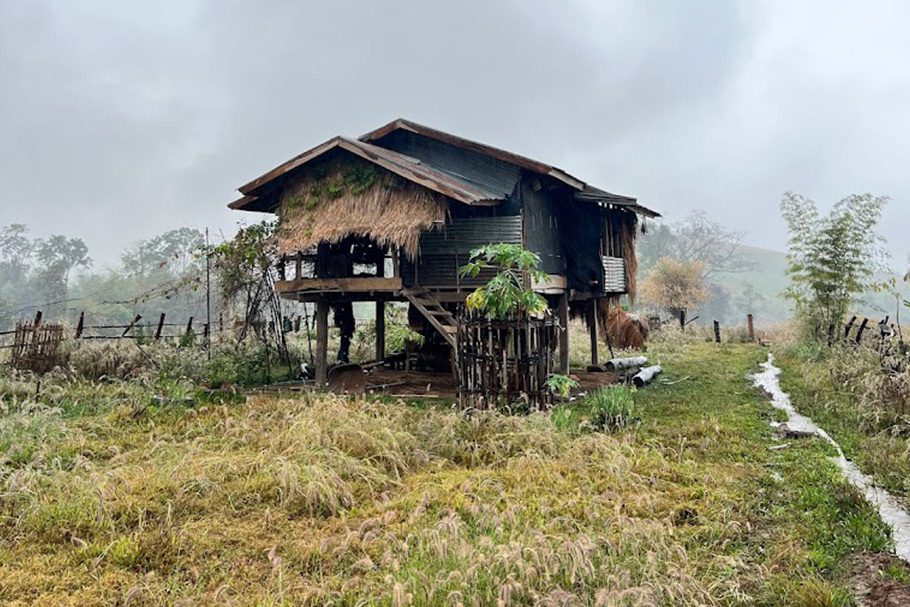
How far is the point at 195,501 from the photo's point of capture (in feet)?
16.4

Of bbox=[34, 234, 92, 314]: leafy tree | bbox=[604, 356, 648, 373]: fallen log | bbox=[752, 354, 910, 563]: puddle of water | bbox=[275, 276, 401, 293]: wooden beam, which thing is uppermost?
bbox=[34, 234, 92, 314]: leafy tree

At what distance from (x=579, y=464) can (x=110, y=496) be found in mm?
4217

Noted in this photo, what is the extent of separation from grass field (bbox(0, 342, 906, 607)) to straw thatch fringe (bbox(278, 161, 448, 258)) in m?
3.95

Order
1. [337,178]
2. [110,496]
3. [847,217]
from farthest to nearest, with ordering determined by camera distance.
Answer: [847,217] < [337,178] < [110,496]

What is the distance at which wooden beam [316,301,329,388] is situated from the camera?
12266 mm

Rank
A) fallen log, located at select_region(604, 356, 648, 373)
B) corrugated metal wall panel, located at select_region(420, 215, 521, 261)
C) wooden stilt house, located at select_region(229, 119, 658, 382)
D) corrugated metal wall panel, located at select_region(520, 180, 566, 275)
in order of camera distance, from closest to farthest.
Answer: wooden stilt house, located at select_region(229, 119, 658, 382)
corrugated metal wall panel, located at select_region(420, 215, 521, 261)
corrugated metal wall panel, located at select_region(520, 180, 566, 275)
fallen log, located at select_region(604, 356, 648, 373)

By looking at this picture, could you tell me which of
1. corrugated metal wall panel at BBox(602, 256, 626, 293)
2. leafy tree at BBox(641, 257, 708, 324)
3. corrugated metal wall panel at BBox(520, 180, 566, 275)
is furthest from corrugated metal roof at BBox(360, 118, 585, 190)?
leafy tree at BBox(641, 257, 708, 324)

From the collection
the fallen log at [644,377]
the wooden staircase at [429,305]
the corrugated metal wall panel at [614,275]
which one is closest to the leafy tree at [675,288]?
the corrugated metal wall panel at [614,275]

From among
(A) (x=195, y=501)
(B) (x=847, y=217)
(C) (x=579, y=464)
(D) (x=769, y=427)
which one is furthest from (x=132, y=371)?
(B) (x=847, y=217)

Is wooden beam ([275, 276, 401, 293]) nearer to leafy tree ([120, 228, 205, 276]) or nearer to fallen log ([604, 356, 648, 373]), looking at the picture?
fallen log ([604, 356, 648, 373])

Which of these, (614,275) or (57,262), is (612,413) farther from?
(57,262)

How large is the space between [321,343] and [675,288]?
29.5m

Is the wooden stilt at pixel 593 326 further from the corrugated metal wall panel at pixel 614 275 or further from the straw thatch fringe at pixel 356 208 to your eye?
the straw thatch fringe at pixel 356 208

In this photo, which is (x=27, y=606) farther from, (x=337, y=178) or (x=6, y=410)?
(x=337, y=178)
